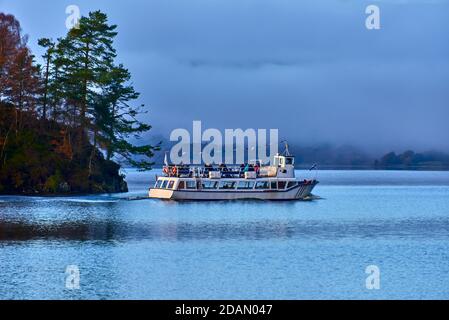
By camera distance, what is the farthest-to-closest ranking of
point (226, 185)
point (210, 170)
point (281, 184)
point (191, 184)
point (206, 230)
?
point (226, 185) < point (281, 184) < point (191, 184) < point (210, 170) < point (206, 230)

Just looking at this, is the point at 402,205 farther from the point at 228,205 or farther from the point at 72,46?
the point at 72,46

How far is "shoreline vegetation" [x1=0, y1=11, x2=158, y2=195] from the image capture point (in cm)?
11438

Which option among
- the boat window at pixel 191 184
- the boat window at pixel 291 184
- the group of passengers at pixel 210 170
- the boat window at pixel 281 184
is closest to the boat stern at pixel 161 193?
the group of passengers at pixel 210 170

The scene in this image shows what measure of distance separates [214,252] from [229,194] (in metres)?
55.6

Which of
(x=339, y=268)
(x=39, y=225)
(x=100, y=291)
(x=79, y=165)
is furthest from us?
(x=79, y=165)

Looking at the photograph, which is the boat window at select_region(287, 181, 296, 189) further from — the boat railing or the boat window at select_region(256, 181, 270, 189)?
the boat railing

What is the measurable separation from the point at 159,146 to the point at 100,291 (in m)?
81.2

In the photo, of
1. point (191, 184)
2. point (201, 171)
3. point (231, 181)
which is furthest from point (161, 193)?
point (231, 181)

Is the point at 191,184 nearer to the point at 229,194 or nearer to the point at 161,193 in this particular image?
the point at 161,193

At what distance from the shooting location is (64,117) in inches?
4729

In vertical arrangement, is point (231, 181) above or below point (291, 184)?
above

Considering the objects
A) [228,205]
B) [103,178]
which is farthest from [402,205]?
[103,178]

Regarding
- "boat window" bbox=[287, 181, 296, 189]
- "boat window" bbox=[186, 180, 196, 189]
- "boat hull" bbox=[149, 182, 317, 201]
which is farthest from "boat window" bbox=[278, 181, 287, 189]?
"boat window" bbox=[186, 180, 196, 189]

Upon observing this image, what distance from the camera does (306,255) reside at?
202 ft
